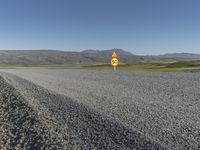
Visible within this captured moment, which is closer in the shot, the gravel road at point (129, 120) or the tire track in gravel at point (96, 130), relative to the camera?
the tire track in gravel at point (96, 130)

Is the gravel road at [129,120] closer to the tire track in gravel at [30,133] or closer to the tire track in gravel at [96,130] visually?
the tire track in gravel at [96,130]

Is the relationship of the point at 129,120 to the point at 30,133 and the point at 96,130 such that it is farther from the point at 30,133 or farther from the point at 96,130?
the point at 30,133

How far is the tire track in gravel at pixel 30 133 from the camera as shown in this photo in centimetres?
800

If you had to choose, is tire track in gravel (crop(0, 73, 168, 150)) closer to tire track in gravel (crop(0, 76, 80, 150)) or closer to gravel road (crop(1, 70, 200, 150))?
gravel road (crop(1, 70, 200, 150))

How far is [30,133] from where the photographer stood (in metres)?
9.30

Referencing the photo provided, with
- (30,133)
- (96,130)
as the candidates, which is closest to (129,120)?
(96,130)

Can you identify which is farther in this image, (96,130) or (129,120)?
(129,120)

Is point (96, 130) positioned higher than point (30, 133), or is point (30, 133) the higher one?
point (96, 130)

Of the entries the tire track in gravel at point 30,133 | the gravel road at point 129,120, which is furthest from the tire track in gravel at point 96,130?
the tire track in gravel at point 30,133

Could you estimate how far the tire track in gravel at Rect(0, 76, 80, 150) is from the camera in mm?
7996

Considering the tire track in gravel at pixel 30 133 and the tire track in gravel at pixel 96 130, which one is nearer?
the tire track in gravel at pixel 96 130

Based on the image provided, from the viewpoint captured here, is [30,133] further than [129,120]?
No

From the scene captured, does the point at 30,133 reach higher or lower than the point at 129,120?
lower

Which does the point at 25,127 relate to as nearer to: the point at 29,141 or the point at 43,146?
the point at 29,141
